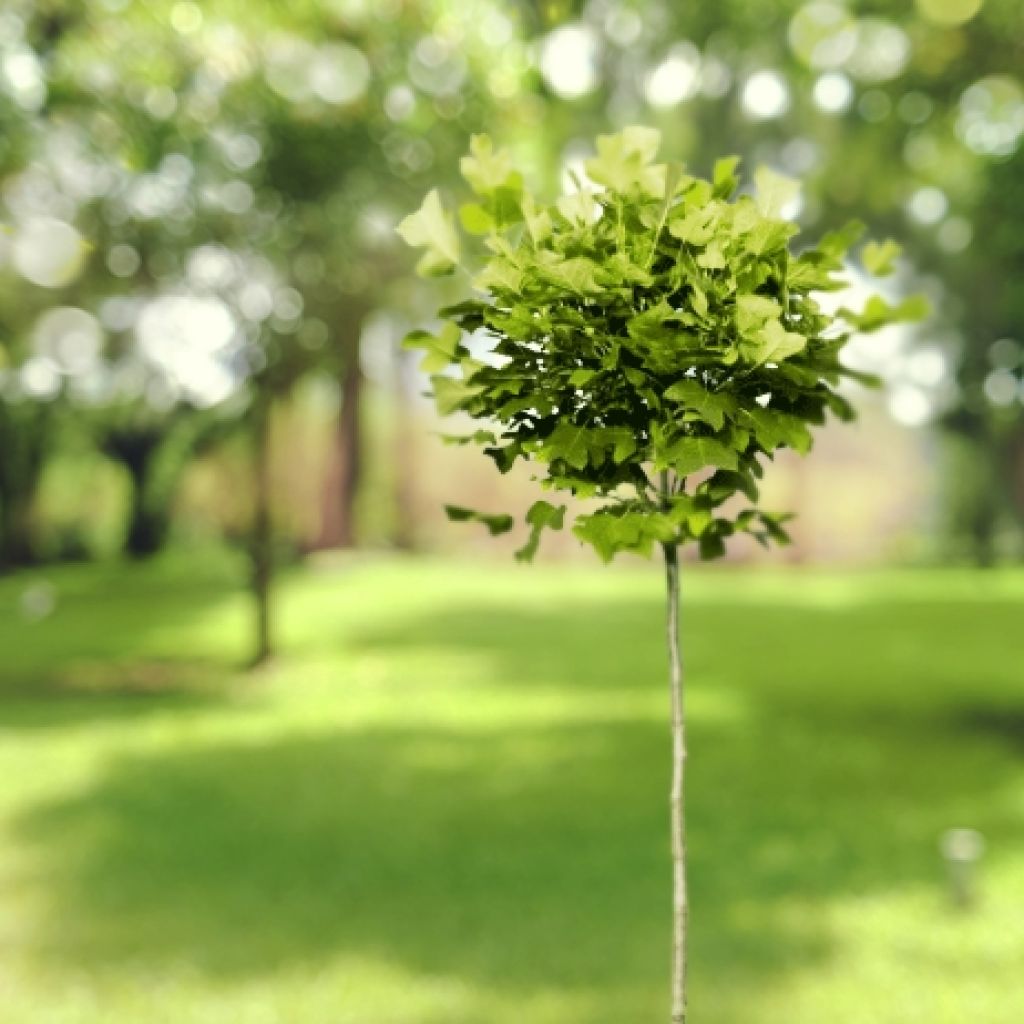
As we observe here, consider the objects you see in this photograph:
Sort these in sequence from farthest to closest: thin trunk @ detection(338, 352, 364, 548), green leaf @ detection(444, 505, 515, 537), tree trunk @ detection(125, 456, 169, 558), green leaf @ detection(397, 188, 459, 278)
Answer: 1. tree trunk @ detection(125, 456, 169, 558)
2. thin trunk @ detection(338, 352, 364, 548)
3. green leaf @ detection(444, 505, 515, 537)
4. green leaf @ detection(397, 188, 459, 278)

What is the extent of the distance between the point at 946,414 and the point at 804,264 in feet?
106

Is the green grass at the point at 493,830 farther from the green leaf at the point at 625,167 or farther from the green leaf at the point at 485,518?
the green leaf at the point at 625,167

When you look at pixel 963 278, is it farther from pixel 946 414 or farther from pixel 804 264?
pixel 804 264

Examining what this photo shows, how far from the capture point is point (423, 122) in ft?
43.2

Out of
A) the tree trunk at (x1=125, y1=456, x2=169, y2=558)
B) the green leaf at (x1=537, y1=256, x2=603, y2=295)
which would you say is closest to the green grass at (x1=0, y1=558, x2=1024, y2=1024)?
the green leaf at (x1=537, y1=256, x2=603, y2=295)

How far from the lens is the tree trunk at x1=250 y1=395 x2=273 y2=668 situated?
16766 mm

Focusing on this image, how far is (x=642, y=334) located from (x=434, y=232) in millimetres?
617

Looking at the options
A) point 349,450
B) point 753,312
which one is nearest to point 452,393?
point 753,312

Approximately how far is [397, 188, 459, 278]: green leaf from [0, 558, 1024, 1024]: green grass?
14.2 ft

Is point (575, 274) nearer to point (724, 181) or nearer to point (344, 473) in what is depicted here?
point (724, 181)

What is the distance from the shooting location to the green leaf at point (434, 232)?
3.21m

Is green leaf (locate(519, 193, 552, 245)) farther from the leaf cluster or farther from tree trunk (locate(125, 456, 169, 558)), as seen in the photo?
tree trunk (locate(125, 456, 169, 558))

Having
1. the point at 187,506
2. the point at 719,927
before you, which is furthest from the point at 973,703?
the point at 187,506

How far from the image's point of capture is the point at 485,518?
145 inches
